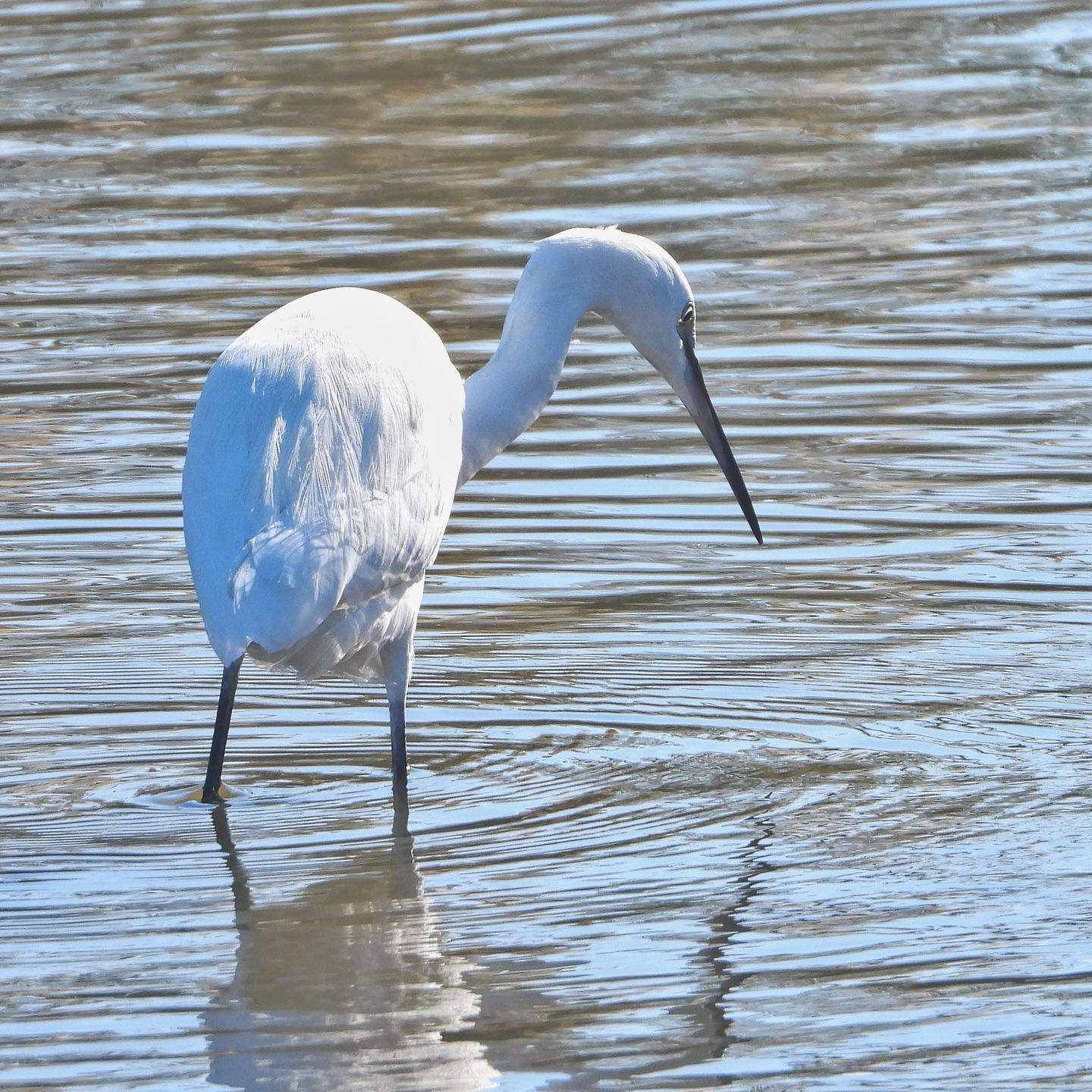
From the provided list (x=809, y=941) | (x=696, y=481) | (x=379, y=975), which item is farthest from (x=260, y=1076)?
(x=696, y=481)

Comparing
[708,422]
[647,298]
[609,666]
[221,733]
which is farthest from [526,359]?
[221,733]

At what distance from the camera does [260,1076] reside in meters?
4.42

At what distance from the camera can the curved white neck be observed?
21.6ft

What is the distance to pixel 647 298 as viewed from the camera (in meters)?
6.60

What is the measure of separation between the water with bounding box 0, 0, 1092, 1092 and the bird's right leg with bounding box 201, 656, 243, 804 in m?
0.10

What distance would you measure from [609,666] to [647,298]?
1.08m

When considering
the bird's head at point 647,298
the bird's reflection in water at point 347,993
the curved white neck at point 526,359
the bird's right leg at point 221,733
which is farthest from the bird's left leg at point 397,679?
the bird's head at point 647,298

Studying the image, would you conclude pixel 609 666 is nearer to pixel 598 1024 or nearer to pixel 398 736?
pixel 398 736

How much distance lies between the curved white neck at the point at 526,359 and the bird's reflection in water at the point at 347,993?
1326 millimetres

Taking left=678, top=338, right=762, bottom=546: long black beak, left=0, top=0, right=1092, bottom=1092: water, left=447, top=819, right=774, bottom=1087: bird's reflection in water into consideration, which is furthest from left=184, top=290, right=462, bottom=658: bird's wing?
left=447, top=819, right=774, bottom=1087: bird's reflection in water

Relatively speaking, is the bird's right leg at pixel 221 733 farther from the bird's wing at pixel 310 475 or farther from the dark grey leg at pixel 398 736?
the dark grey leg at pixel 398 736

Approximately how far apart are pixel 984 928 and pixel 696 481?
148 inches

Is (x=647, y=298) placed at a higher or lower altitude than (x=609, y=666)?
higher

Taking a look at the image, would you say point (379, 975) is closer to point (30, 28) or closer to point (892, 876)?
point (892, 876)
